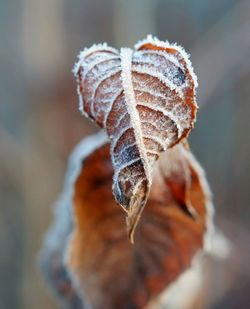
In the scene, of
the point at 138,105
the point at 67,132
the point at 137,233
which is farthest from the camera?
the point at 67,132

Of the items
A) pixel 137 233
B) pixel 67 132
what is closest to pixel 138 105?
pixel 137 233

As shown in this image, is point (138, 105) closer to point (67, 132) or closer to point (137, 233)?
point (137, 233)

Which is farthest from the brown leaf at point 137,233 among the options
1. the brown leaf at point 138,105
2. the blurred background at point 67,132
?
the blurred background at point 67,132

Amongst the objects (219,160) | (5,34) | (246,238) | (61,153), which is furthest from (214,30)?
(5,34)

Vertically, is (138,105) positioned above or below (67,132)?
below

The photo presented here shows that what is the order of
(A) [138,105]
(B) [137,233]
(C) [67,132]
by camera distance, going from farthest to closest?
(C) [67,132] → (B) [137,233] → (A) [138,105]

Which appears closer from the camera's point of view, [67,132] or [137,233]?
[137,233]
